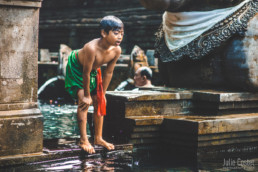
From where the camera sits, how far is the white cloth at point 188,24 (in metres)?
6.59

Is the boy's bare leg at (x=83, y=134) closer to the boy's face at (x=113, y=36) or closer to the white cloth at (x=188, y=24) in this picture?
the boy's face at (x=113, y=36)

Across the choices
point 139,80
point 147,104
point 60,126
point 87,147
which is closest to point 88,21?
point 139,80

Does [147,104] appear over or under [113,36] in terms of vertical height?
under

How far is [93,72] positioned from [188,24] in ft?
6.47

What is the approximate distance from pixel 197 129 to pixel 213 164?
1.49 feet

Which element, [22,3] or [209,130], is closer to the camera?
[22,3]

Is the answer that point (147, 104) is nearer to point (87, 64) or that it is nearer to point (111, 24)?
point (87, 64)

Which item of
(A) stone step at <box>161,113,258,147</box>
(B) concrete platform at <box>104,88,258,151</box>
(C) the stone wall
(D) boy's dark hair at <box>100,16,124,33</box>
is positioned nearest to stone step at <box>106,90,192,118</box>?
(B) concrete platform at <box>104,88,258,151</box>

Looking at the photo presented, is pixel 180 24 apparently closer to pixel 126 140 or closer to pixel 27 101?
pixel 126 140

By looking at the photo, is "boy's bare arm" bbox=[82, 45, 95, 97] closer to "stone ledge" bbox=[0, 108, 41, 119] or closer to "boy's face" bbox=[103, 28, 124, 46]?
"boy's face" bbox=[103, 28, 124, 46]

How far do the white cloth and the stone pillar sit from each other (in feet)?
8.47

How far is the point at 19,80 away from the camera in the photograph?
4906 mm

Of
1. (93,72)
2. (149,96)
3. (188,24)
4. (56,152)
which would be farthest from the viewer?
(188,24)

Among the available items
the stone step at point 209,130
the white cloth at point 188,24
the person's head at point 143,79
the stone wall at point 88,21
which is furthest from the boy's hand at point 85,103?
the stone wall at point 88,21
